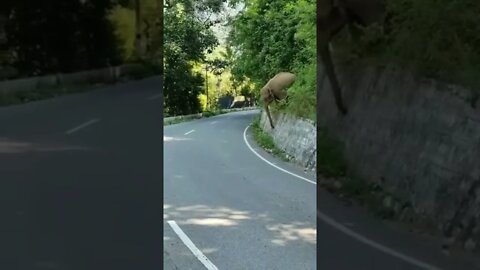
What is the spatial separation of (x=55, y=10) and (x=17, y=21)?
4.9 inches

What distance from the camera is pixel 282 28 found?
398cm

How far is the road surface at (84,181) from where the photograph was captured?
1.69 m

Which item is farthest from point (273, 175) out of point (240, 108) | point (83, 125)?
point (240, 108)

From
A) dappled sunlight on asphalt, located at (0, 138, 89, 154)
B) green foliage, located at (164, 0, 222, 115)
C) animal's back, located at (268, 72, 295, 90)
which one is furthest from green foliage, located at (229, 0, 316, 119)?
dappled sunlight on asphalt, located at (0, 138, 89, 154)

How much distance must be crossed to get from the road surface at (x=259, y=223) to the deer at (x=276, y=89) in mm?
473

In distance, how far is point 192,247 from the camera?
2.41 m

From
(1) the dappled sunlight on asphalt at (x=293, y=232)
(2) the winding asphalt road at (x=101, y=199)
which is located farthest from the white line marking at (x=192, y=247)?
(2) the winding asphalt road at (x=101, y=199)

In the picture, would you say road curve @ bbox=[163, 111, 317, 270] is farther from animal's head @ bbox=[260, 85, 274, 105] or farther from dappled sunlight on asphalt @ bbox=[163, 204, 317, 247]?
animal's head @ bbox=[260, 85, 274, 105]

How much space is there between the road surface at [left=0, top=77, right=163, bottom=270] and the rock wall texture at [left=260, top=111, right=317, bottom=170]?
1.31 m

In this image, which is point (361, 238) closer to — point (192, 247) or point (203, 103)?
point (192, 247)

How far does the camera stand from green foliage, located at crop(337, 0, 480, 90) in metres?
1.61

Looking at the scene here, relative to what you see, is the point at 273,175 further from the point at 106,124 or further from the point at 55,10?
the point at 55,10

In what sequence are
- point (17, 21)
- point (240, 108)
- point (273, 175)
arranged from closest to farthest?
point (17, 21) → point (273, 175) → point (240, 108)

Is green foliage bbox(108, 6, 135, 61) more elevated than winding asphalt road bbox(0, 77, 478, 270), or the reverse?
green foliage bbox(108, 6, 135, 61)
